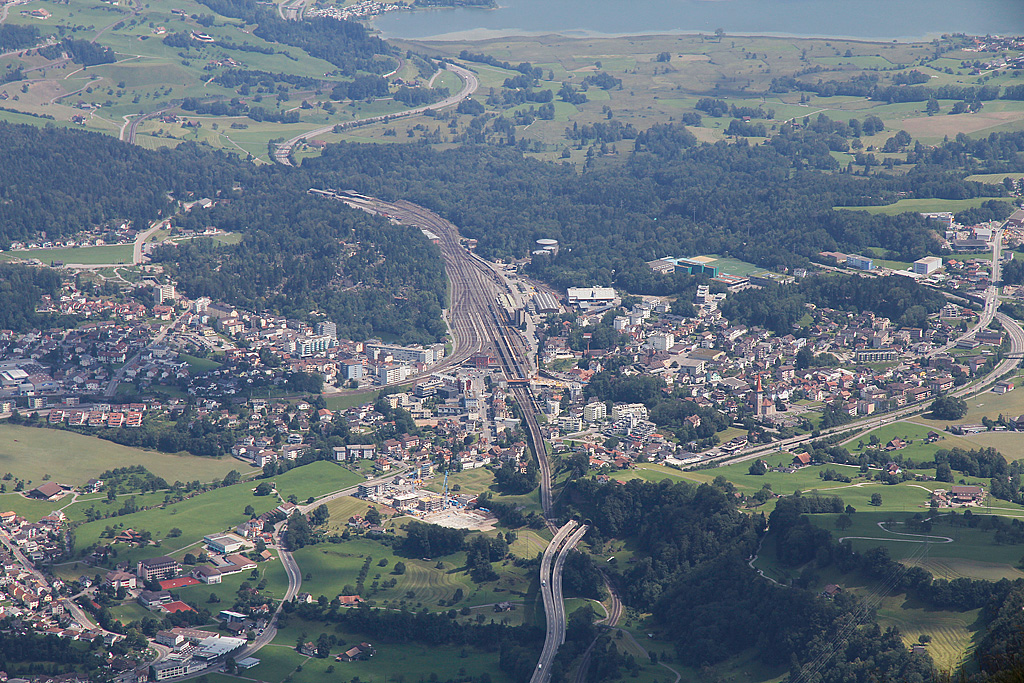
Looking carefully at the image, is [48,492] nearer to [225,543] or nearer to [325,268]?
[225,543]

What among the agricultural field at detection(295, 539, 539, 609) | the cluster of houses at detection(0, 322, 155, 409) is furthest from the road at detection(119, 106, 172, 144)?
the agricultural field at detection(295, 539, 539, 609)

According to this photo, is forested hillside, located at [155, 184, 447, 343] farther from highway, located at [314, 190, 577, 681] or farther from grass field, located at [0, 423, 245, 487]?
grass field, located at [0, 423, 245, 487]

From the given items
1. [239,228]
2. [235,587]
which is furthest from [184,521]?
[239,228]

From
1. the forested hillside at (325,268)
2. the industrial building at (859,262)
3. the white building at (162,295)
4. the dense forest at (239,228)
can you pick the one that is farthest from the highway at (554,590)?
the industrial building at (859,262)

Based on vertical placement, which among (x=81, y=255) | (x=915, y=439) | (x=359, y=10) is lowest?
(x=81, y=255)

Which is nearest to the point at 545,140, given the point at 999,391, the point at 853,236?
the point at 853,236
